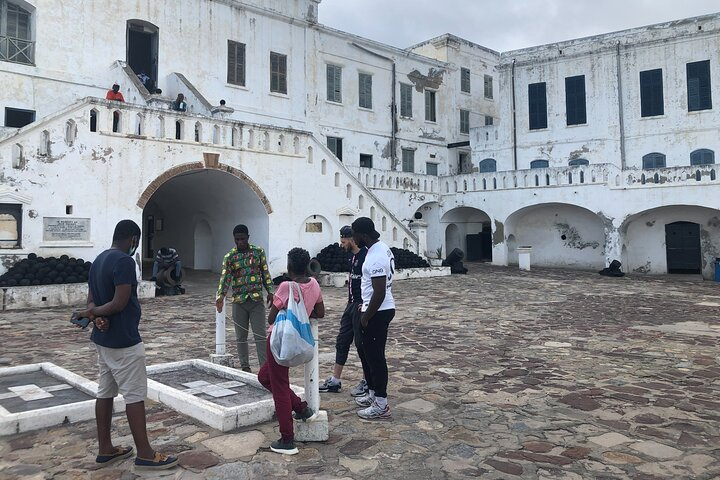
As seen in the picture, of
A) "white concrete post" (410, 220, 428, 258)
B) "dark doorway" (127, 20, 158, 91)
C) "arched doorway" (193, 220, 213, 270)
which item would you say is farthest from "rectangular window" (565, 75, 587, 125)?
"dark doorway" (127, 20, 158, 91)

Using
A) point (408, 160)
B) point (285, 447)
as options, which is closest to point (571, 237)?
point (408, 160)

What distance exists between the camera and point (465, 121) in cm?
3108

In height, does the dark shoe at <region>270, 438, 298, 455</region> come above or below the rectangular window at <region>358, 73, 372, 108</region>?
below

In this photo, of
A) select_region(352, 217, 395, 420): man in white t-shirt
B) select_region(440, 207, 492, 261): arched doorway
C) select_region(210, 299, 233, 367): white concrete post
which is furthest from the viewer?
select_region(440, 207, 492, 261): arched doorway

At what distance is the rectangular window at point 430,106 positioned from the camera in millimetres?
28703

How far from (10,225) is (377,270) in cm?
1114

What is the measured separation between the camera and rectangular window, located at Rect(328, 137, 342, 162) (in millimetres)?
24391

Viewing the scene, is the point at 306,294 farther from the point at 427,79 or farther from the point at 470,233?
the point at 427,79

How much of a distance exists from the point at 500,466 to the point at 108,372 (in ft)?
9.36

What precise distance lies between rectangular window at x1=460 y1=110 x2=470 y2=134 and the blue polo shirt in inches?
1147

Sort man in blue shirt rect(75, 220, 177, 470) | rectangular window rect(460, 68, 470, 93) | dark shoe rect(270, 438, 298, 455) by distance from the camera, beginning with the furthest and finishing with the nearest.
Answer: rectangular window rect(460, 68, 470, 93)
dark shoe rect(270, 438, 298, 455)
man in blue shirt rect(75, 220, 177, 470)

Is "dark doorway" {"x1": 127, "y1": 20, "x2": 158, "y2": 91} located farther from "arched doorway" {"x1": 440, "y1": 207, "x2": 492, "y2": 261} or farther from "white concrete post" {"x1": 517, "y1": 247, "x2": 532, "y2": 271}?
"white concrete post" {"x1": 517, "y1": 247, "x2": 532, "y2": 271}

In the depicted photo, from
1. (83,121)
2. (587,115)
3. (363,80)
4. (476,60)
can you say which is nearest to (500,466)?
(83,121)

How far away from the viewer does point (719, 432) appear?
424 centimetres
